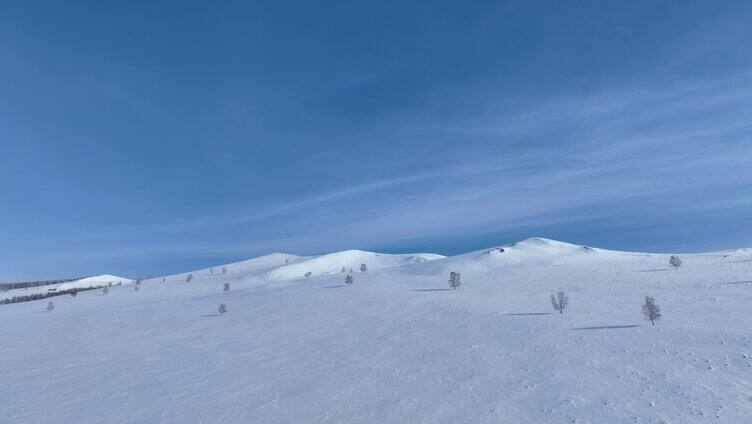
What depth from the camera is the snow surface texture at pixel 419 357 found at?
35.9 ft

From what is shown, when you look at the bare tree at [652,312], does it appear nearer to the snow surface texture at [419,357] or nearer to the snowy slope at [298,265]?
the snow surface texture at [419,357]

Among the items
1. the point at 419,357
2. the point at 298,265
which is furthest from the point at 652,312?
the point at 298,265

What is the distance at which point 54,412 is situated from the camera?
1355 cm

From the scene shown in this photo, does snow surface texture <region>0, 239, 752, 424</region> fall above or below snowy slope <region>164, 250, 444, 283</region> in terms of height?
below

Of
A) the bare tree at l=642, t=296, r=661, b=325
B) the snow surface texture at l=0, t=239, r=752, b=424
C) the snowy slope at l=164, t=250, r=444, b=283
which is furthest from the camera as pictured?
the snowy slope at l=164, t=250, r=444, b=283

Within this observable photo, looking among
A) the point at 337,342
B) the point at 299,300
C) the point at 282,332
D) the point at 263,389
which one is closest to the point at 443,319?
the point at 337,342

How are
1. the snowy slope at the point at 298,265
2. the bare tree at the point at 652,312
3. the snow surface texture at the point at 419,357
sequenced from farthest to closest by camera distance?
the snowy slope at the point at 298,265
the bare tree at the point at 652,312
the snow surface texture at the point at 419,357

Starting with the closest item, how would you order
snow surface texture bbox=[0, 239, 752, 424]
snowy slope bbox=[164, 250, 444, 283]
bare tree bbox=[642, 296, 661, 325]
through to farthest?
snow surface texture bbox=[0, 239, 752, 424], bare tree bbox=[642, 296, 661, 325], snowy slope bbox=[164, 250, 444, 283]

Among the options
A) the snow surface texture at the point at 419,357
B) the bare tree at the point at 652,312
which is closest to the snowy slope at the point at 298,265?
the snow surface texture at the point at 419,357

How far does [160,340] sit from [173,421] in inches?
473

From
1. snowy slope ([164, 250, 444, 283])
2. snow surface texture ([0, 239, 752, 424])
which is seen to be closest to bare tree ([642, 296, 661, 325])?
snow surface texture ([0, 239, 752, 424])

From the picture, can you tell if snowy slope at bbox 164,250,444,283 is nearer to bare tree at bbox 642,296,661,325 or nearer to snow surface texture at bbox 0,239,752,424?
snow surface texture at bbox 0,239,752,424

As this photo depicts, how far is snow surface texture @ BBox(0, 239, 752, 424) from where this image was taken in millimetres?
10930

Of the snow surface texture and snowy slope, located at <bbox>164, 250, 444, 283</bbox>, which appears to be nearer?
the snow surface texture
